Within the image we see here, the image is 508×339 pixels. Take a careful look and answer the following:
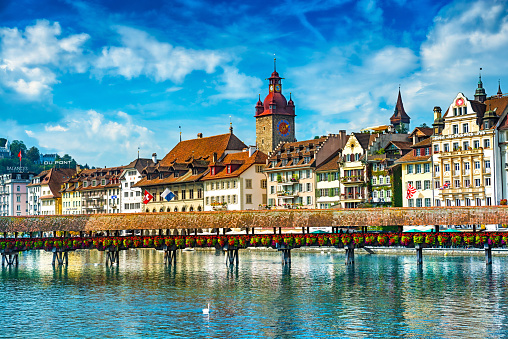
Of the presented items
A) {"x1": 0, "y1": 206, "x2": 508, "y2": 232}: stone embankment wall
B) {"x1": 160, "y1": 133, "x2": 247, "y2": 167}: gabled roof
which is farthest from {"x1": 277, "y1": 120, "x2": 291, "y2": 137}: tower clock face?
{"x1": 0, "y1": 206, "x2": 508, "y2": 232}: stone embankment wall

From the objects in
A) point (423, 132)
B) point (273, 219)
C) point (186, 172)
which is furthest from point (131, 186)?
point (273, 219)

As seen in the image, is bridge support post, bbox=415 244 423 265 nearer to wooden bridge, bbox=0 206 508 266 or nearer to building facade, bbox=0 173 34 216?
wooden bridge, bbox=0 206 508 266

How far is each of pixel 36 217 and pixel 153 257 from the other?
1978 cm

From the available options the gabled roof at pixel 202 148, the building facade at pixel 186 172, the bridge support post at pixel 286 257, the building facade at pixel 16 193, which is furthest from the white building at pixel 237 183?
the building facade at pixel 16 193

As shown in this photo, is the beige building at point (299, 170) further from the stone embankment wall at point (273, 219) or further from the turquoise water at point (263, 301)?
the stone embankment wall at point (273, 219)

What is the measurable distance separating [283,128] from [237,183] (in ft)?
63.9

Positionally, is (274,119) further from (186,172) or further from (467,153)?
(467,153)

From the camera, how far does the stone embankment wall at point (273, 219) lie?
208 ft

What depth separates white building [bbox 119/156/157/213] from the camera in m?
145

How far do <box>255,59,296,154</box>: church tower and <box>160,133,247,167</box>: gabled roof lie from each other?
13.4 ft

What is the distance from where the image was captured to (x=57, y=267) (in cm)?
7650

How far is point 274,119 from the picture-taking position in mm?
135000

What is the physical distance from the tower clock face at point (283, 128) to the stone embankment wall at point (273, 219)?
64.2 meters

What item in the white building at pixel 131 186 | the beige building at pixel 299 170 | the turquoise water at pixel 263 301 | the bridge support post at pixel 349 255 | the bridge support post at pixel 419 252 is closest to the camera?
the turquoise water at pixel 263 301
